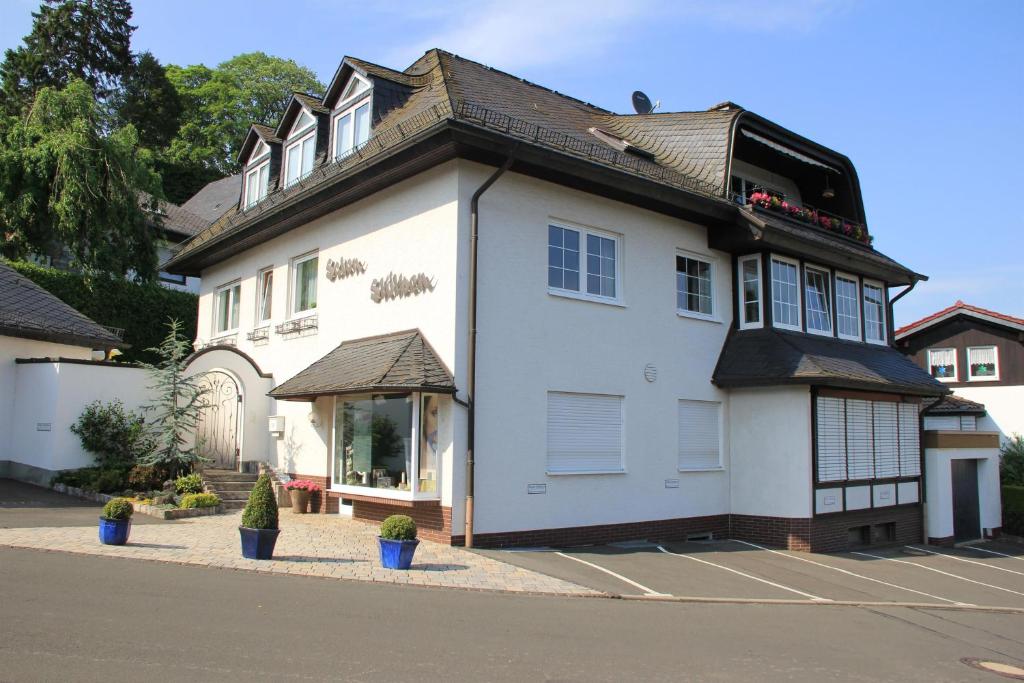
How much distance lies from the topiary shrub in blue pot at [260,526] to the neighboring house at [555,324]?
2380 mm

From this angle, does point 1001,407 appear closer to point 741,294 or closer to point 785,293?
point 785,293

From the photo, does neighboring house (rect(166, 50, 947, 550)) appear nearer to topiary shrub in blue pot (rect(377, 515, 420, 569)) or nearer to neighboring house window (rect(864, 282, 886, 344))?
neighboring house window (rect(864, 282, 886, 344))

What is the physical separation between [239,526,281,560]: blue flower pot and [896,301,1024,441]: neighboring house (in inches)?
1074

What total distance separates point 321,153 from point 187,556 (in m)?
9.95

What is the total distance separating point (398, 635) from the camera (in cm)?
721

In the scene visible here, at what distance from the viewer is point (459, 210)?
12.7m

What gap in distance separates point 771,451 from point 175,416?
12106 mm

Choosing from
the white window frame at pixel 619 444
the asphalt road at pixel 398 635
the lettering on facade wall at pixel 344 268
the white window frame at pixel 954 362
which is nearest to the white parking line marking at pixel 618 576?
the asphalt road at pixel 398 635

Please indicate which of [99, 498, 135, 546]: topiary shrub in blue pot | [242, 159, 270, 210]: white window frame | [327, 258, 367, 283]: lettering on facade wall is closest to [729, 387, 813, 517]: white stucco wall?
[327, 258, 367, 283]: lettering on facade wall

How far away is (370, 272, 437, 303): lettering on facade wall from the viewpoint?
43.5 ft

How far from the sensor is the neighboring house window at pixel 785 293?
17.1 m

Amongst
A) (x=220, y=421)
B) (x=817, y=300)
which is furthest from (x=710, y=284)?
(x=220, y=421)

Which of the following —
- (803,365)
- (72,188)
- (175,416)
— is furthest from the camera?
(72,188)

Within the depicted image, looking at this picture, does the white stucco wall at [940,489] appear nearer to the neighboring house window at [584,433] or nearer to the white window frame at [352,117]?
the neighboring house window at [584,433]
